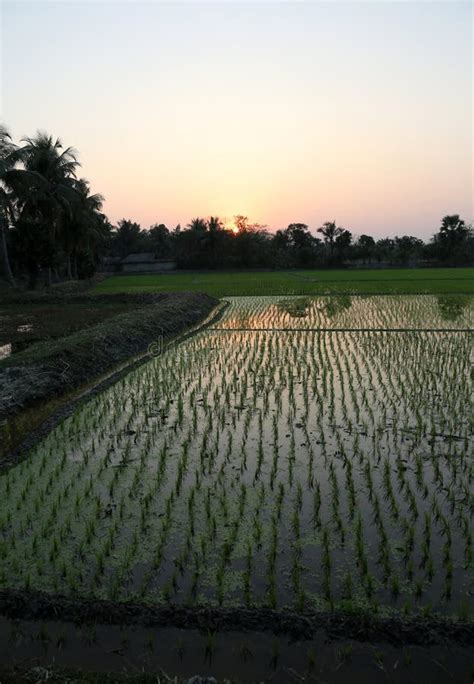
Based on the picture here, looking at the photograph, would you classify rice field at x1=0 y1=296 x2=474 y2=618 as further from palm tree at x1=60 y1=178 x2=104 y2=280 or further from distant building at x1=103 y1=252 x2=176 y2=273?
distant building at x1=103 y1=252 x2=176 y2=273

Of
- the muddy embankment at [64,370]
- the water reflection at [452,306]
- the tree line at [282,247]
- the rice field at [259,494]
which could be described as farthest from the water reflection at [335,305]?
the tree line at [282,247]

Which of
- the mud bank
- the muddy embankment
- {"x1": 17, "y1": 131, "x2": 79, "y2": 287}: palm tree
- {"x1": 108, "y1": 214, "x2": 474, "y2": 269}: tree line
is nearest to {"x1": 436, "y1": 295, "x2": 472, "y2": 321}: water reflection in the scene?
the muddy embankment

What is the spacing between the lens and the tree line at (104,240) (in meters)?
22.2

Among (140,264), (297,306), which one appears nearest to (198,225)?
(140,264)

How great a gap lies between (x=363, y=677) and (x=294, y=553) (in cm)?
89

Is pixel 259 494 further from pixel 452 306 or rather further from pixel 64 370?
pixel 452 306

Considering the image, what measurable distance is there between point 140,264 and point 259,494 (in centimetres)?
4719

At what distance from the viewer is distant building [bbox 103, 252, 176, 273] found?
157 ft

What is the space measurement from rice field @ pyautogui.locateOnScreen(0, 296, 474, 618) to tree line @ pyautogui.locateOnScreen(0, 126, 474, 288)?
52.9 feet

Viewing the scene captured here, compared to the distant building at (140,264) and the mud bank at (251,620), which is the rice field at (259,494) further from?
the distant building at (140,264)

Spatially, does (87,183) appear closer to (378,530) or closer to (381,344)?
(381,344)

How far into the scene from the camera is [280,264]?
4772cm

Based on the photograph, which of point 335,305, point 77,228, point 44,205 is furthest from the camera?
point 77,228

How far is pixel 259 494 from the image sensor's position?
3.79m
